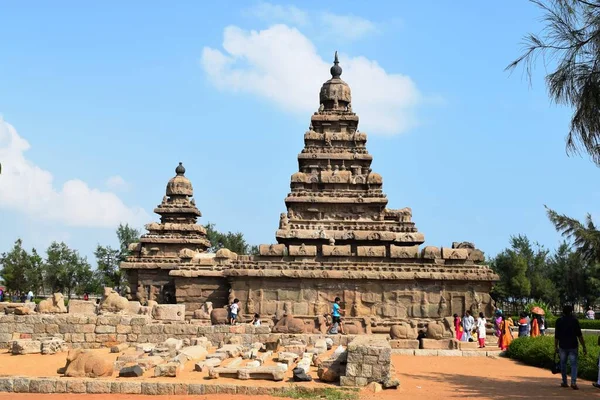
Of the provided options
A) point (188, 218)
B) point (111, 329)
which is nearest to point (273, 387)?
point (111, 329)

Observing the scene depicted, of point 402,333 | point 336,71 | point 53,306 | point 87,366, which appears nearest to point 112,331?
point 53,306

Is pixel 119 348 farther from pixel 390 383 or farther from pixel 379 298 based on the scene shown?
pixel 379 298

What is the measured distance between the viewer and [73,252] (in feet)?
214

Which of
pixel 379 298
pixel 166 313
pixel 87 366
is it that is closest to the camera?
pixel 87 366

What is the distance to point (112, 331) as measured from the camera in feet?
67.9

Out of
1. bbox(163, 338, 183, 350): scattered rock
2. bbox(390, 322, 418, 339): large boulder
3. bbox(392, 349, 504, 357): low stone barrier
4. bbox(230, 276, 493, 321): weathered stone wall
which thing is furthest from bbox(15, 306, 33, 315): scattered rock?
bbox(390, 322, 418, 339): large boulder

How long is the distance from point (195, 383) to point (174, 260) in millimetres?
24597

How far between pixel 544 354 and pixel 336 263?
447 inches

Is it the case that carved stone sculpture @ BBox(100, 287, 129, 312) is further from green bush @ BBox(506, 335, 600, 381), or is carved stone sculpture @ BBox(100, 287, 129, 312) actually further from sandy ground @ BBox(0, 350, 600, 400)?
green bush @ BBox(506, 335, 600, 381)

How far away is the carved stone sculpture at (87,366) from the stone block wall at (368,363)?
4760 mm

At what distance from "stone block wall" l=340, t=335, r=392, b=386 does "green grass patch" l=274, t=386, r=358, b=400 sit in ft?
1.52

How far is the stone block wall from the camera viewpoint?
1274 centimetres

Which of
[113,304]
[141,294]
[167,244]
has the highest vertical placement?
[167,244]

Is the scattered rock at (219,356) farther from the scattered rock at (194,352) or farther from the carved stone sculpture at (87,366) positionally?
the carved stone sculpture at (87,366)
